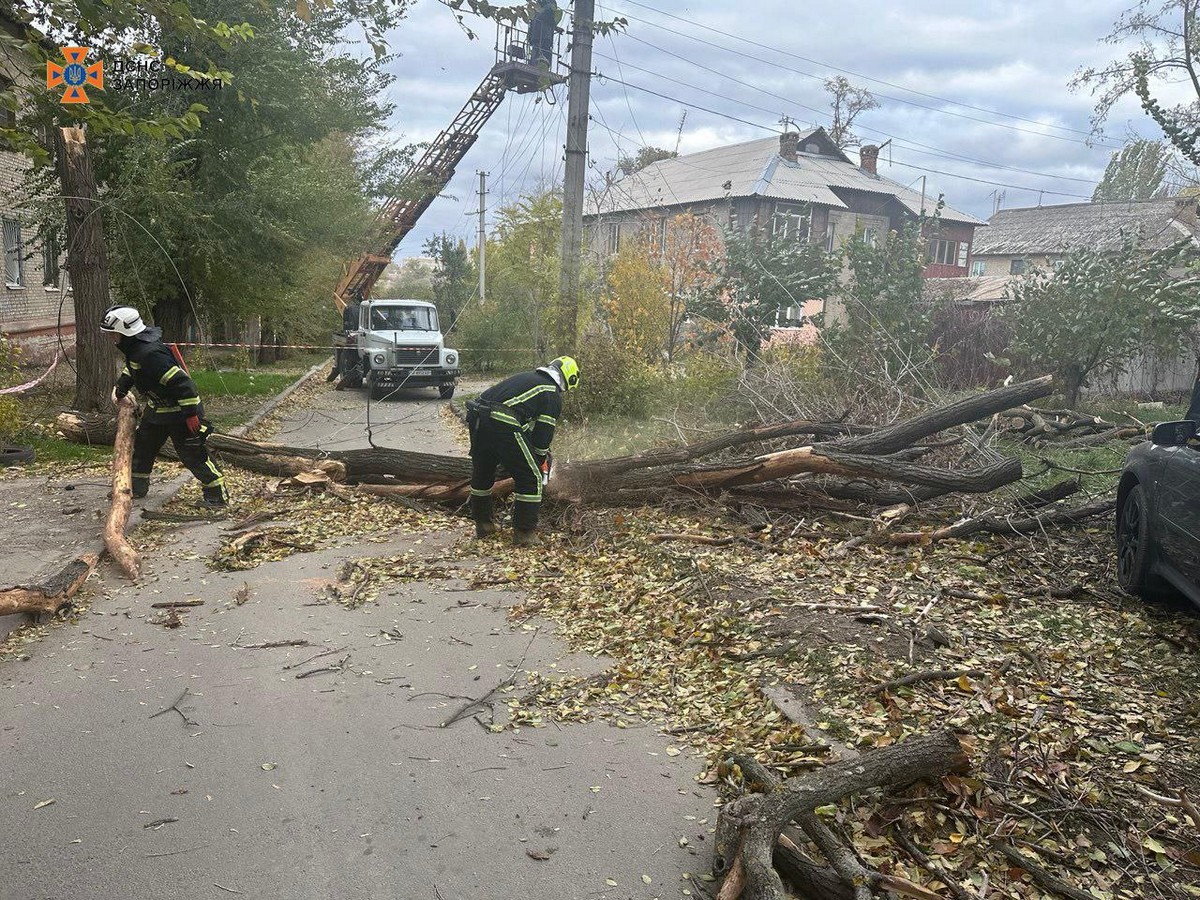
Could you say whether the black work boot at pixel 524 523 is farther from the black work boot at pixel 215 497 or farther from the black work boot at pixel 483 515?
the black work boot at pixel 215 497

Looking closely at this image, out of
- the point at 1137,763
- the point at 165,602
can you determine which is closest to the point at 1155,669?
the point at 1137,763

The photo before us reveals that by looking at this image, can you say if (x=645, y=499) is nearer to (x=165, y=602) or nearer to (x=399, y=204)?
(x=165, y=602)

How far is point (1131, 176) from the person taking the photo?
6612 centimetres

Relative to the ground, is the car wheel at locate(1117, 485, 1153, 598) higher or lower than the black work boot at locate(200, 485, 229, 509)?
higher

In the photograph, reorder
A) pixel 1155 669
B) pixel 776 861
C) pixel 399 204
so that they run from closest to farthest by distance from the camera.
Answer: pixel 776 861
pixel 1155 669
pixel 399 204

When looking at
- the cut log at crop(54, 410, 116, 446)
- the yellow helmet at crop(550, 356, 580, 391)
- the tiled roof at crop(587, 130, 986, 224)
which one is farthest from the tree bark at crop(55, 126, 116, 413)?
the tiled roof at crop(587, 130, 986, 224)

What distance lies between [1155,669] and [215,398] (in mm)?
16770

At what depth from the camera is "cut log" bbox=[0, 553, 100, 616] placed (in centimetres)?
561

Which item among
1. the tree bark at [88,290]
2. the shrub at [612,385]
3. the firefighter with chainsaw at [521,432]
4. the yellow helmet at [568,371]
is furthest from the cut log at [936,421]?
the tree bark at [88,290]

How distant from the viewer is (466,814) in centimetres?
367

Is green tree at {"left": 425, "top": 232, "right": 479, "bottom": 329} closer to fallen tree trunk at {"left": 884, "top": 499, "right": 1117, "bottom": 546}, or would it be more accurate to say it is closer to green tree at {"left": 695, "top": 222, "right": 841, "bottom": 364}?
green tree at {"left": 695, "top": 222, "right": 841, "bottom": 364}

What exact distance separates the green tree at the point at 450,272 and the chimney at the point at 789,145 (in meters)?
13.8

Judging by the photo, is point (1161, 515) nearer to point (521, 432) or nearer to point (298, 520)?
point (521, 432)

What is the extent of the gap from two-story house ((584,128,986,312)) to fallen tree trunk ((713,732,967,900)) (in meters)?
29.4
